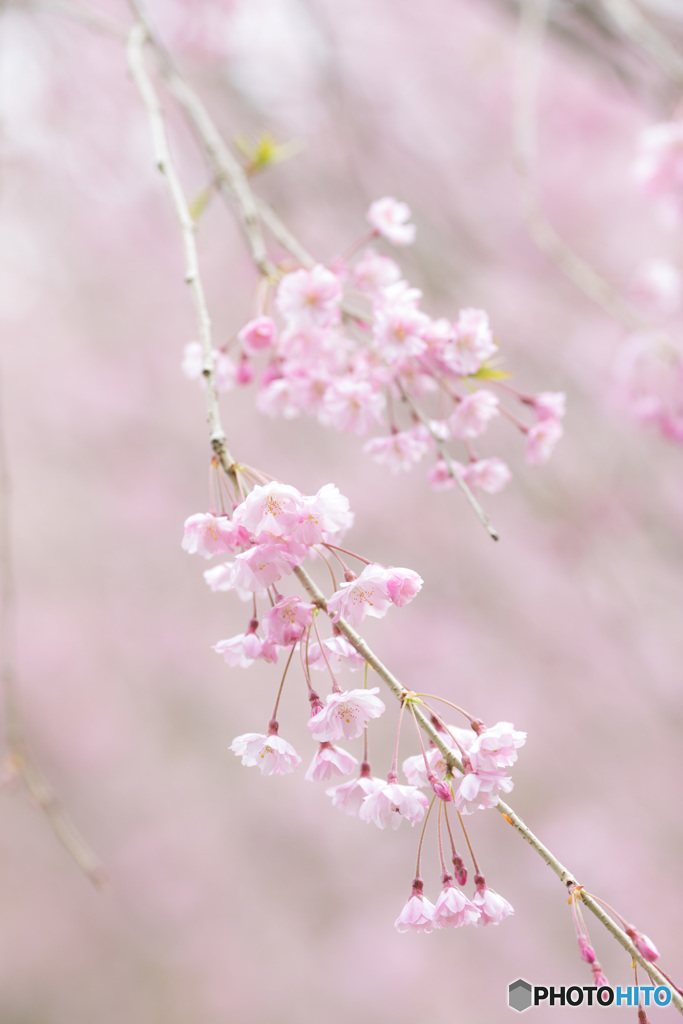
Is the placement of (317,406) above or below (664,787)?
below

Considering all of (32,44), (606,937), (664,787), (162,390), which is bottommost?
(606,937)

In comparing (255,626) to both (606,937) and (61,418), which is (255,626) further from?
(61,418)

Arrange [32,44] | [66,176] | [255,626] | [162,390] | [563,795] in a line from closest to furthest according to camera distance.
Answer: [255,626]
[32,44]
[66,176]
[563,795]
[162,390]

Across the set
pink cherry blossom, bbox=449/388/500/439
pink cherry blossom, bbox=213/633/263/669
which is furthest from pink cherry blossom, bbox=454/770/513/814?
pink cherry blossom, bbox=449/388/500/439

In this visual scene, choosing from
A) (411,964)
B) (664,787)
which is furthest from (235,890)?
(664,787)

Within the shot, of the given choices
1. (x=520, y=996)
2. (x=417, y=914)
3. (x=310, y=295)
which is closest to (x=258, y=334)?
(x=310, y=295)

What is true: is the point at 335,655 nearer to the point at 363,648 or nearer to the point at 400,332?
the point at 363,648

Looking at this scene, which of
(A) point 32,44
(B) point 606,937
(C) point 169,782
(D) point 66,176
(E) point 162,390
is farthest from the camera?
(E) point 162,390
